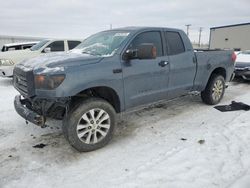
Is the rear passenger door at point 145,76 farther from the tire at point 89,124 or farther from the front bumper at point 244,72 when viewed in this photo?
the front bumper at point 244,72

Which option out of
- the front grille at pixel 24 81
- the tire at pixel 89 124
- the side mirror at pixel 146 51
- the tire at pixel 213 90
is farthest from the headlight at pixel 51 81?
the tire at pixel 213 90

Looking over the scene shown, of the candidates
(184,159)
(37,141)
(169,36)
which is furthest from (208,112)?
(37,141)

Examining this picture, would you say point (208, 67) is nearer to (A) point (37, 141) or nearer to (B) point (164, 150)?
(B) point (164, 150)

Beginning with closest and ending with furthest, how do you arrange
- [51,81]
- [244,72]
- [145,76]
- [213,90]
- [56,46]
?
[51,81] → [145,76] → [213,90] → [244,72] → [56,46]

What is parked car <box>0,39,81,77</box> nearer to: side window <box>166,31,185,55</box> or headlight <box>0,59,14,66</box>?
headlight <box>0,59,14,66</box>

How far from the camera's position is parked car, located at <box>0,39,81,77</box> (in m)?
8.24

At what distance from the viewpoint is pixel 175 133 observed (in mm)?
4383

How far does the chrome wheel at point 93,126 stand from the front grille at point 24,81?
0.83m

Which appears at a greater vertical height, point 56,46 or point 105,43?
point 105,43

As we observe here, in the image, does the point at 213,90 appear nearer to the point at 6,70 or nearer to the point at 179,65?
the point at 179,65

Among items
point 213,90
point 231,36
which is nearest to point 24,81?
point 213,90

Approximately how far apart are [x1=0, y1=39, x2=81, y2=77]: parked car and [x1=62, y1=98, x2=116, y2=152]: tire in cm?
494

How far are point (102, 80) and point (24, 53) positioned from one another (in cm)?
624

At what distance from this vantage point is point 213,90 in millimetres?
6039
